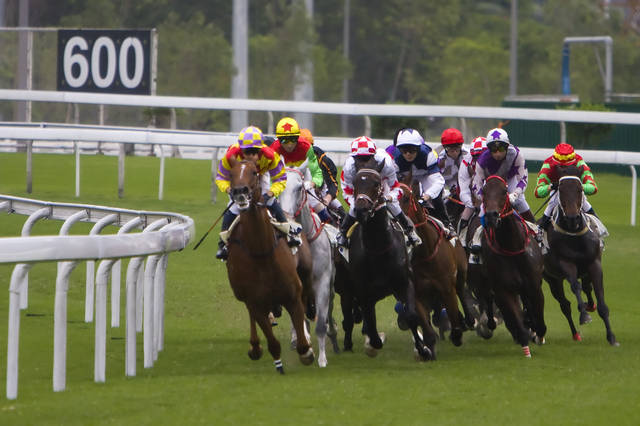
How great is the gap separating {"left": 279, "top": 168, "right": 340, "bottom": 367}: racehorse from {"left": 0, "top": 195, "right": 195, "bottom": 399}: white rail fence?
77 cm

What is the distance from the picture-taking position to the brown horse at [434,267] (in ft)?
31.8

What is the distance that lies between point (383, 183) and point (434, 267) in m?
1.07

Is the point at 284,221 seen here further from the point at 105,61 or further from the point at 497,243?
the point at 105,61

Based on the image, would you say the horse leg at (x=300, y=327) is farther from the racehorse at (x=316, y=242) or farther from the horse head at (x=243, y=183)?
the horse head at (x=243, y=183)

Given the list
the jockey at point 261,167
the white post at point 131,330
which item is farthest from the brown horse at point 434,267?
the white post at point 131,330

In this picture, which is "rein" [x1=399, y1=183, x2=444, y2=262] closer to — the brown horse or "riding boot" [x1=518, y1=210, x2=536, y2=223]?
the brown horse

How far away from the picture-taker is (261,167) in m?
8.52

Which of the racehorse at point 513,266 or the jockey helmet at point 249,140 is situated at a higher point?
the jockey helmet at point 249,140

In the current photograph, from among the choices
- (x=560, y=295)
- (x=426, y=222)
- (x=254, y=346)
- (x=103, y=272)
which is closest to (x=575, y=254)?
(x=560, y=295)

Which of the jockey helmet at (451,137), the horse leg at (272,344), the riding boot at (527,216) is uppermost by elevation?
the jockey helmet at (451,137)

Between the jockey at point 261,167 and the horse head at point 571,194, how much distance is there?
8.19 ft

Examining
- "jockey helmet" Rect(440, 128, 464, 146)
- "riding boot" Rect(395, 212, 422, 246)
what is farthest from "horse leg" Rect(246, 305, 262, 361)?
"jockey helmet" Rect(440, 128, 464, 146)

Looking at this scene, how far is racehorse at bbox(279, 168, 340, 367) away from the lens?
8922mm

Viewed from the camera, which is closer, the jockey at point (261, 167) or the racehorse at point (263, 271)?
the racehorse at point (263, 271)
